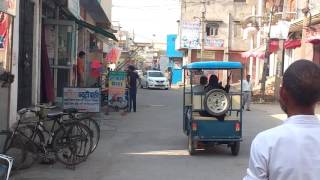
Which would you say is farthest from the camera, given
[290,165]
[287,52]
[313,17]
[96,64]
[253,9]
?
[253,9]

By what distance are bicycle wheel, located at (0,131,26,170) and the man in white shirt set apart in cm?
701

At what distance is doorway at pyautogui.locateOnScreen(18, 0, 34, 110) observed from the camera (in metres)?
13.8

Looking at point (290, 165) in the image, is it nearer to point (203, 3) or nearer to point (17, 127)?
point (17, 127)

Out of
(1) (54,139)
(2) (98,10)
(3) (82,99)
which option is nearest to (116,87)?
(2) (98,10)

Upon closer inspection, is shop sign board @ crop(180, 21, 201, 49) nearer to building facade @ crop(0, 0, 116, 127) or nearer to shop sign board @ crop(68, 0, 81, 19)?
building facade @ crop(0, 0, 116, 127)

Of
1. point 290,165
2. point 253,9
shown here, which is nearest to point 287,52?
point 253,9

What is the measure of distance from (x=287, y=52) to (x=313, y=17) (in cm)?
1079

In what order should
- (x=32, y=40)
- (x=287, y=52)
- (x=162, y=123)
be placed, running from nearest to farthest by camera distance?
(x=32, y=40) < (x=162, y=123) < (x=287, y=52)

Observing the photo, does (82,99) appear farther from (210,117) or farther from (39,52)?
(210,117)

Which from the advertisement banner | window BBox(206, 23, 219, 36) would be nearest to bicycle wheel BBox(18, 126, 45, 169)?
the advertisement banner

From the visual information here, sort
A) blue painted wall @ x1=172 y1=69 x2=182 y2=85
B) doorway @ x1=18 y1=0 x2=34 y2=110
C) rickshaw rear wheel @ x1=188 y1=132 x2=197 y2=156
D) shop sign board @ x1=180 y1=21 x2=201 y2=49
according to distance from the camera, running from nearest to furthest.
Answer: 1. rickshaw rear wheel @ x1=188 y1=132 x2=197 y2=156
2. doorway @ x1=18 y1=0 x2=34 y2=110
3. shop sign board @ x1=180 y1=21 x2=201 y2=49
4. blue painted wall @ x1=172 y1=69 x2=182 y2=85

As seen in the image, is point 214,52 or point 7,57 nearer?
point 7,57

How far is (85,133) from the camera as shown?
34.9ft

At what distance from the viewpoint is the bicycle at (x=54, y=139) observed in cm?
960
